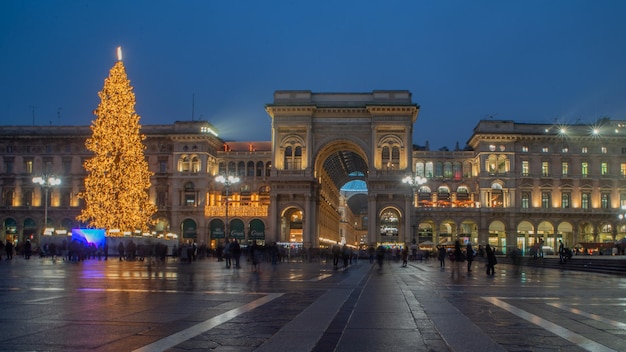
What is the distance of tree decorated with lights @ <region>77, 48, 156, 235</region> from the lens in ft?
170

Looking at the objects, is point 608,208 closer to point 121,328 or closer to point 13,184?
point 13,184

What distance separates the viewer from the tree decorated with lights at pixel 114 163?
5184cm

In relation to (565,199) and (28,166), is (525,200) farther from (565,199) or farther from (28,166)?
(28,166)

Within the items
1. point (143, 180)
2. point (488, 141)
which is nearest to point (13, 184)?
point (143, 180)

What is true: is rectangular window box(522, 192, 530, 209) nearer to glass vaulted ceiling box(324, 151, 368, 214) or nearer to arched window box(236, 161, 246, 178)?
glass vaulted ceiling box(324, 151, 368, 214)

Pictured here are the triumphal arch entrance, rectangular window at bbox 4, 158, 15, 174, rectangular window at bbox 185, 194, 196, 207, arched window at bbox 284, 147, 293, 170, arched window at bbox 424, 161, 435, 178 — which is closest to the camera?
the triumphal arch entrance

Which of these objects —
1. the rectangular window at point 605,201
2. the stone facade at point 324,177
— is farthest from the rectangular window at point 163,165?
the rectangular window at point 605,201

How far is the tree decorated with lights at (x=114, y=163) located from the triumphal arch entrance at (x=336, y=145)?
1072 inches

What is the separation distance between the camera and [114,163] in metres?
52.1

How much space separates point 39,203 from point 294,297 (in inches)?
3128

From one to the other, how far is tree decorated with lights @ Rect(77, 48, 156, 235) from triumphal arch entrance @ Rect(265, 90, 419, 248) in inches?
1072

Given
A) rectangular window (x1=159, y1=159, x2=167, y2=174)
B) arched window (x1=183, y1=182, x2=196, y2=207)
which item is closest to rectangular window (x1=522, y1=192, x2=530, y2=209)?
arched window (x1=183, y1=182, x2=196, y2=207)

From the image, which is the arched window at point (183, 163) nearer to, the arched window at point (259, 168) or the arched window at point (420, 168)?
the arched window at point (259, 168)

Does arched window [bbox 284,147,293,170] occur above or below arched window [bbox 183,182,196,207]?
above
